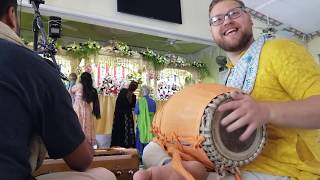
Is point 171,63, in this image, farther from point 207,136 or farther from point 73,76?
point 207,136

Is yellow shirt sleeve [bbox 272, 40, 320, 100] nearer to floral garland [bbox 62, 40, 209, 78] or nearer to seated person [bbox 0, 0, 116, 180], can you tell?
seated person [bbox 0, 0, 116, 180]

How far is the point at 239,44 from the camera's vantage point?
1216 mm

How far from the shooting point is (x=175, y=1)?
511 cm

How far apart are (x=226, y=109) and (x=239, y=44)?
0.45 meters

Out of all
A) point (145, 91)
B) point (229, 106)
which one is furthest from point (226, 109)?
point (145, 91)

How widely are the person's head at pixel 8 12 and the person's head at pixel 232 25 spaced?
70 centimetres

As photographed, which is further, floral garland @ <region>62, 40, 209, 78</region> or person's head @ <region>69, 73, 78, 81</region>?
floral garland @ <region>62, 40, 209, 78</region>

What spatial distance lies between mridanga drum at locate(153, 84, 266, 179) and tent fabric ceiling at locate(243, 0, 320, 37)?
4.56m

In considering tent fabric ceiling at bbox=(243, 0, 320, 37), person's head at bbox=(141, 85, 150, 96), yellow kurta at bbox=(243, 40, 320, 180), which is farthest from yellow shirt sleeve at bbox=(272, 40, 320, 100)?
tent fabric ceiling at bbox=(243, 0, 320, 37)

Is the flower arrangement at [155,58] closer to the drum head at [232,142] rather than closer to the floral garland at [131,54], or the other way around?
the floral garland at [131,54]

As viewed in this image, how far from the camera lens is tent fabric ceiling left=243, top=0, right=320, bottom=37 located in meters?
5.05

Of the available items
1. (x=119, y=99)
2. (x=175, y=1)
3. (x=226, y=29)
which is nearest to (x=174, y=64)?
(x=175, y=1)

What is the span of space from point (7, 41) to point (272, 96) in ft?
2.46

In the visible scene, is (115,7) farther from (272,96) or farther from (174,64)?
(272,96)
